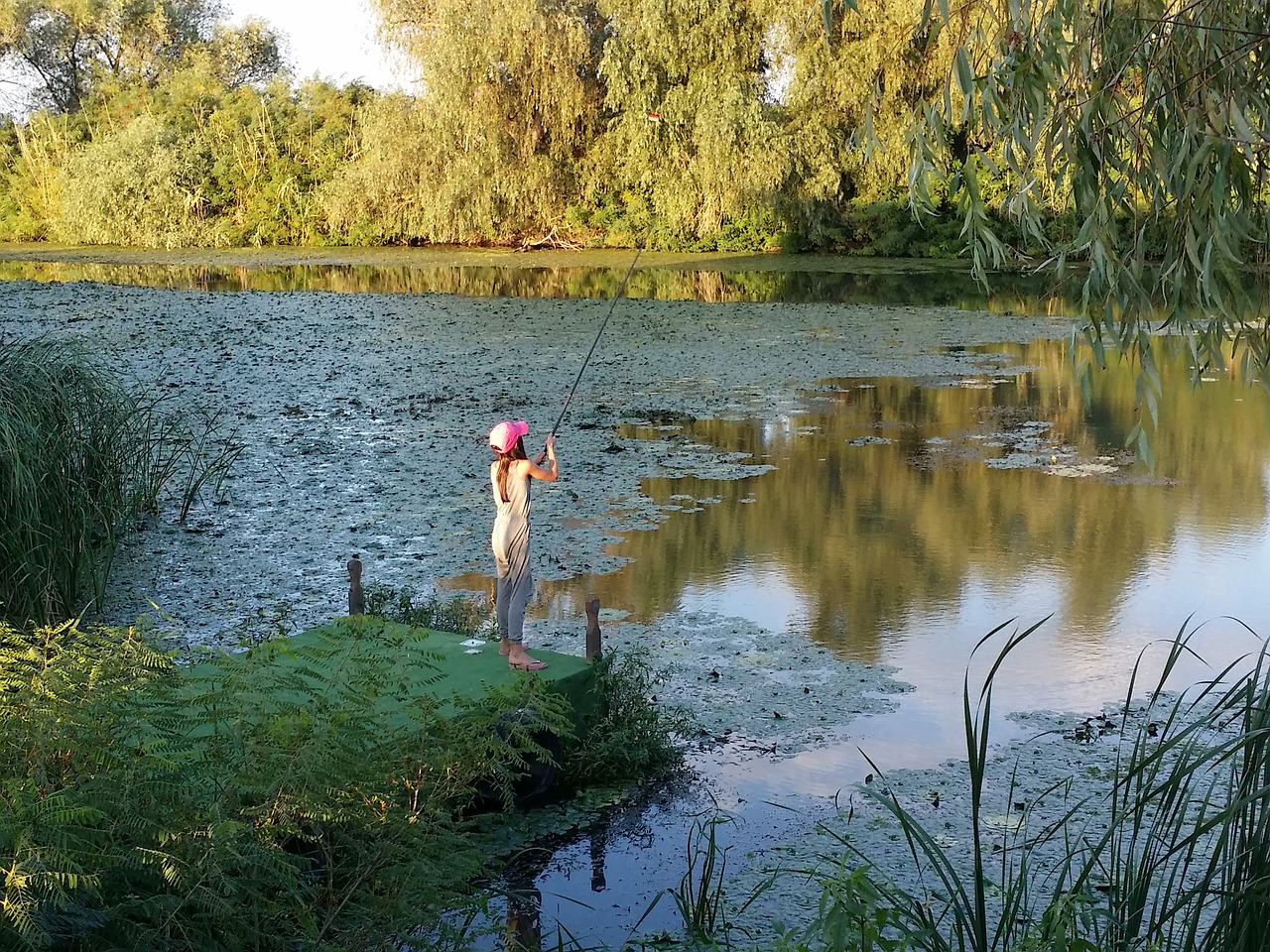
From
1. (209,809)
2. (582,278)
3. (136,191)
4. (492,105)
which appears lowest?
(209,809)

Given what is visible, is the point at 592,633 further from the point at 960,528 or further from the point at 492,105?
the point at 492,105

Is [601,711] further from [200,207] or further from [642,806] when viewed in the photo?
[200,207]

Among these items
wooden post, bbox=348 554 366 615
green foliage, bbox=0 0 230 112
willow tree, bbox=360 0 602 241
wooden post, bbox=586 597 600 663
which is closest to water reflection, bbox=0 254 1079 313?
willow tree, bbox=360 0 602 241

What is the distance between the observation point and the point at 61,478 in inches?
220

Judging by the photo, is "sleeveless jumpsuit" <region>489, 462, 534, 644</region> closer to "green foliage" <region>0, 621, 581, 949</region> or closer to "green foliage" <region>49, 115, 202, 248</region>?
"green foliage" <region>0, 621, 581, 949</region>

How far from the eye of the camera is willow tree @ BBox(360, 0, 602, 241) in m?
20.9

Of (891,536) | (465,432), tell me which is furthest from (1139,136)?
(465,432)

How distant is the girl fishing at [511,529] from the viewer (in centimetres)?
464

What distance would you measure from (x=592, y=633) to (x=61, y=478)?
2426mm

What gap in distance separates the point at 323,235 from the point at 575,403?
17.5m

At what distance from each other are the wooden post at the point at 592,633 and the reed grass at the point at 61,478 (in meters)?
1.91

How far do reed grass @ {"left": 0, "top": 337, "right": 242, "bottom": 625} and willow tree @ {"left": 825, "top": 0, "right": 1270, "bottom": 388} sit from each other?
3521 mm

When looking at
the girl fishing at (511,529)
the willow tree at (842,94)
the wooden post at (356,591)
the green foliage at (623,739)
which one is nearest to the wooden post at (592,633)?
the green foliage at (623,739)

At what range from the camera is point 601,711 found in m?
4.72
